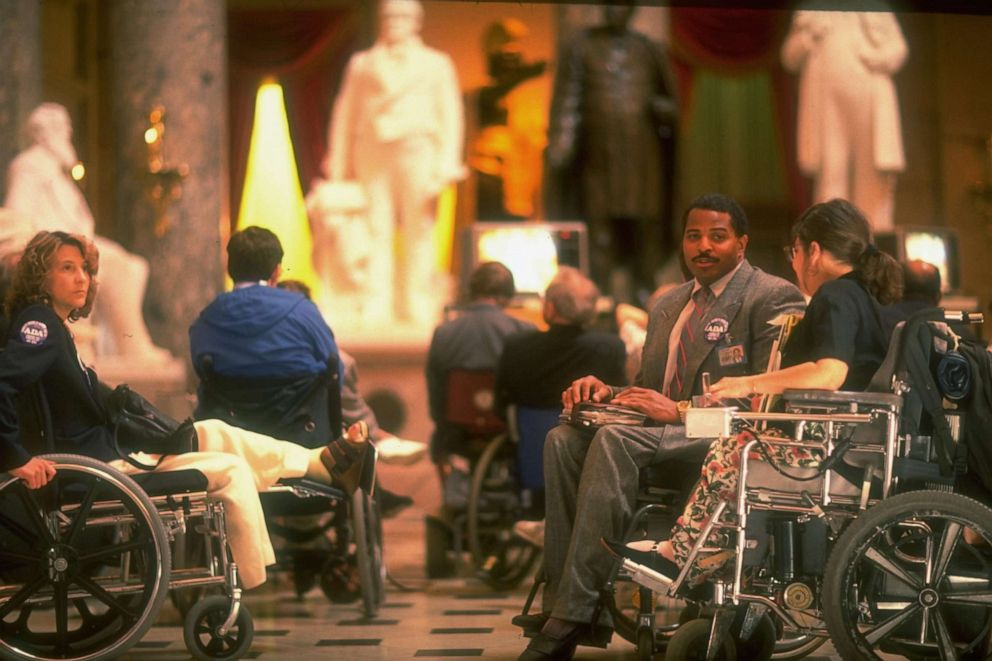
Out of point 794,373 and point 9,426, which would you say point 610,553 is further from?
point 9,426

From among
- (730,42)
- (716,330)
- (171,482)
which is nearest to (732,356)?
(716,330)

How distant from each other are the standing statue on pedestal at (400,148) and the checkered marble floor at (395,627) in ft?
12.6

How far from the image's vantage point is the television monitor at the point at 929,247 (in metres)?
10.0

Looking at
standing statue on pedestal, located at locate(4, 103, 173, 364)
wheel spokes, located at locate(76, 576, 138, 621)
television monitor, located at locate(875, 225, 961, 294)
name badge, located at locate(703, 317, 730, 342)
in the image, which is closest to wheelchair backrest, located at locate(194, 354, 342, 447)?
wheel spokes, located at locate(76, 576, 138, 621)

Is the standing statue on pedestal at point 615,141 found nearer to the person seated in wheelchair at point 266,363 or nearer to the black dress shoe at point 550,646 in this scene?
the person seated in wheelchair at point 266,363

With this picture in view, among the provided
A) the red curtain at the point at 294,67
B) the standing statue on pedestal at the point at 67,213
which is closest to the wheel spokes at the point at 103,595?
the standing statue on pedestal at the point at 67,213

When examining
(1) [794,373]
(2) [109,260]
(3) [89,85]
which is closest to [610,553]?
(1) [794,373]

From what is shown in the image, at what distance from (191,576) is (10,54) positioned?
6.32 metres

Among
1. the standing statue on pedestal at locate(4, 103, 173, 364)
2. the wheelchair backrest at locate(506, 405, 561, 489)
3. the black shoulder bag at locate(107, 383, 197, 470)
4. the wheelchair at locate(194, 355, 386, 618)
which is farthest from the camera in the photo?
the standing statue on pedestal at locate(4, 103, 173, 364)

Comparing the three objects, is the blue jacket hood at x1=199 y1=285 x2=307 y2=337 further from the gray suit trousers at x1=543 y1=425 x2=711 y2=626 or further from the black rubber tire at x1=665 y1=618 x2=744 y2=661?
the black rubber tire at x1=665 y1=618 x2=744 y2=661

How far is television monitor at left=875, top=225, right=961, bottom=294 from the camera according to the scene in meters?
10.0

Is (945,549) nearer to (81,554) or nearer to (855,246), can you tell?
(855,246)

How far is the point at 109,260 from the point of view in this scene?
988 cm

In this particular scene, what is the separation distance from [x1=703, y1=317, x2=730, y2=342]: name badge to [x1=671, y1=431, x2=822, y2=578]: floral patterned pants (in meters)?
0.49
